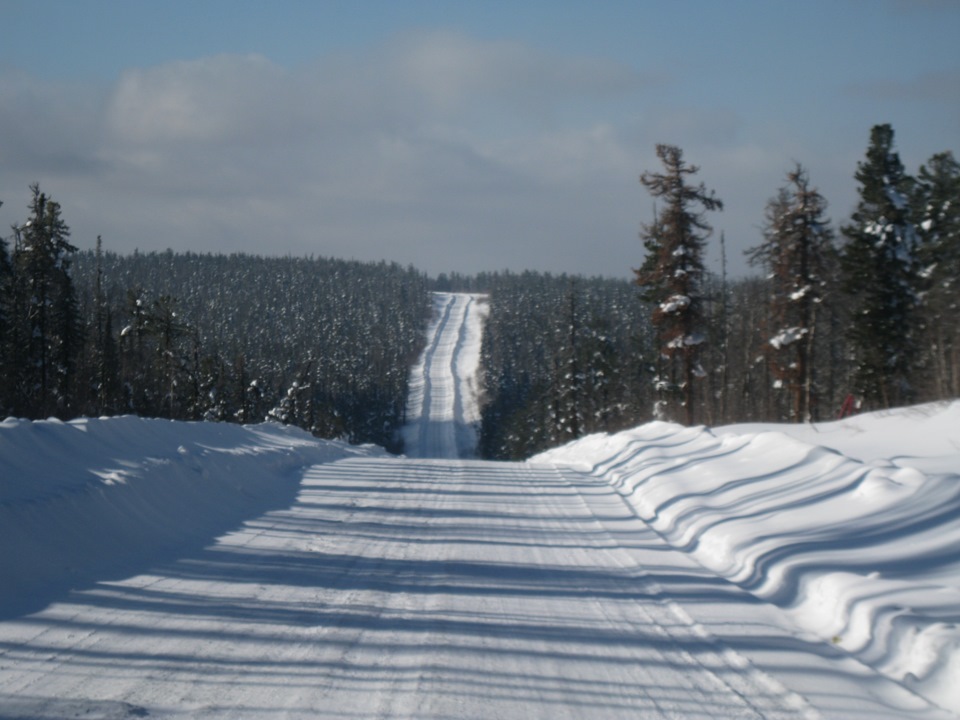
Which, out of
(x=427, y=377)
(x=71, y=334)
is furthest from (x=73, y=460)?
(x=427, y=377)

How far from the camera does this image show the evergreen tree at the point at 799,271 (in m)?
31.7

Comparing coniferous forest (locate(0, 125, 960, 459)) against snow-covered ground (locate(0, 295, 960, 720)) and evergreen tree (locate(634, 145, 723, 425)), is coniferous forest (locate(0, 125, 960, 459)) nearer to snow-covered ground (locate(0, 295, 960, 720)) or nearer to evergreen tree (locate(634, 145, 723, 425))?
evergreen tree (locate(634, 145, 723, 425))

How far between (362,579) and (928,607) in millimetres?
5130

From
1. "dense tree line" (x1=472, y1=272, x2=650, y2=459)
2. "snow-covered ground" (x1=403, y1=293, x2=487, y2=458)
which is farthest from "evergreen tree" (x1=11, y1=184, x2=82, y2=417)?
"snow-covered ground" (x1=403, y1=293, x2=487, y2=458)

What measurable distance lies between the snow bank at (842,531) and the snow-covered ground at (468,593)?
0.04 meters

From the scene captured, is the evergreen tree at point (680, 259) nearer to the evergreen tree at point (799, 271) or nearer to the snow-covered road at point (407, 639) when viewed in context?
the evergreen tree at point (799, 271)

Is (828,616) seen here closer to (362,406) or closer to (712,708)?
(712,708)

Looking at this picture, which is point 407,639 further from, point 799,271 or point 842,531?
point 799,271

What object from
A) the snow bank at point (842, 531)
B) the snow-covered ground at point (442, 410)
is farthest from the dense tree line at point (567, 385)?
the snow bank at point (842, 531)

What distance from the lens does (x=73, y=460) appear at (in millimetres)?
11875

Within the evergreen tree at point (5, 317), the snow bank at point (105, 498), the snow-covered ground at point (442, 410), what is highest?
the evergreen tree at point (5, 317)

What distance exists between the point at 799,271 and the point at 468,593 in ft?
91.2

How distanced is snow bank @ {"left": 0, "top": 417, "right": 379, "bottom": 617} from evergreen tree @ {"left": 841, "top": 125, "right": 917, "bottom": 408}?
26.2 metres

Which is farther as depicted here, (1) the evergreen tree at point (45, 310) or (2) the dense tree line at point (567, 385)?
(2) the dense tree line at point (567, 385)
